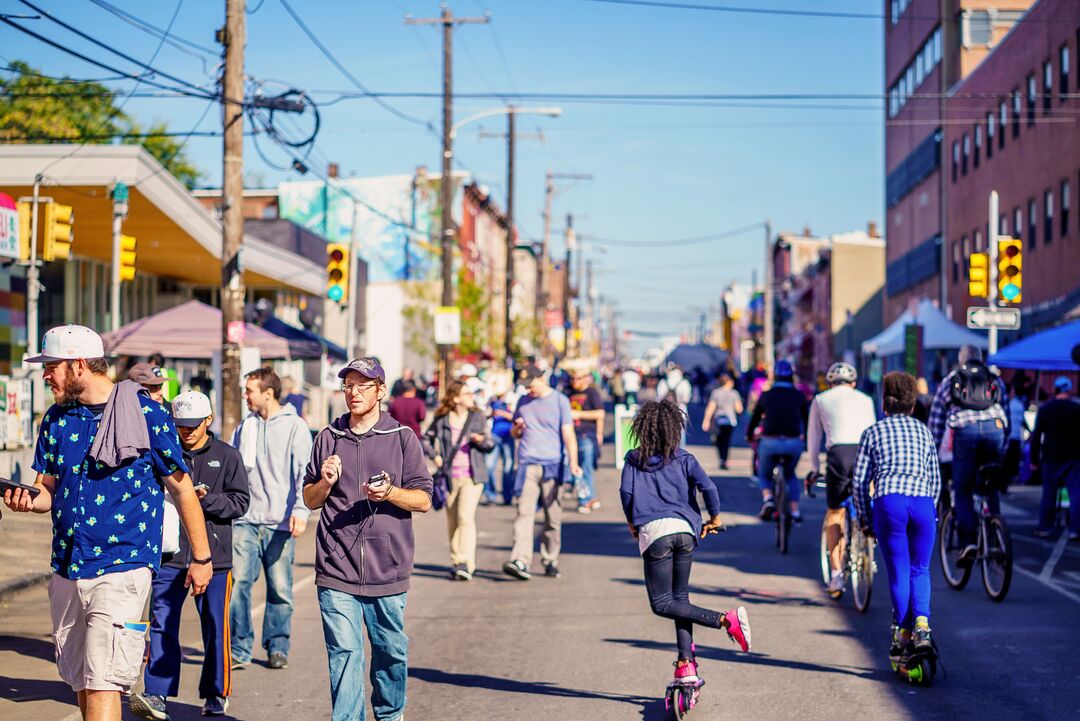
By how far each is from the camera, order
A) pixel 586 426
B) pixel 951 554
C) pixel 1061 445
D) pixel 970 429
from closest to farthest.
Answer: pixel 970 429
pixel 951 554
pixel 1061 445
pixel 586 426

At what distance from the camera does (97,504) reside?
561 cm

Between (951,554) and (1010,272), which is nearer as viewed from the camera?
(951,554)

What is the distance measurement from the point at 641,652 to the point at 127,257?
1249 cm

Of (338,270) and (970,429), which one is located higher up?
→ (338,270)

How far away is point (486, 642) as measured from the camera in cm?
972

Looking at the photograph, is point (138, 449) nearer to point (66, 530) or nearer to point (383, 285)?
point (66, 530)

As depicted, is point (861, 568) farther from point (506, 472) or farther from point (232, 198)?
point (506, 472)

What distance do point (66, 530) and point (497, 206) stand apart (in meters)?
76.3

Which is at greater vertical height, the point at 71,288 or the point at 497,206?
the point at 497,206

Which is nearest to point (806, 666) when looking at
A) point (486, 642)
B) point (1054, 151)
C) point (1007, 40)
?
point (486, 642)

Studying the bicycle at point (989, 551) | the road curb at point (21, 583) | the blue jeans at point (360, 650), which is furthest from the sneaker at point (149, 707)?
the bicycle at point (989, 551)

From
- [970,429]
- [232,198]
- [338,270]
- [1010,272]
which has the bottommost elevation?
[970,429]

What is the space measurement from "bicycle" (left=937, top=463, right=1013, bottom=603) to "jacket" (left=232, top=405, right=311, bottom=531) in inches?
228

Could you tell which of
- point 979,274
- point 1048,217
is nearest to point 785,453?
point 979,274
